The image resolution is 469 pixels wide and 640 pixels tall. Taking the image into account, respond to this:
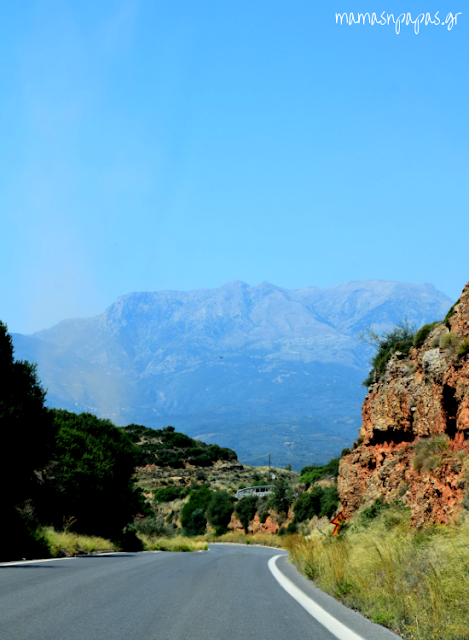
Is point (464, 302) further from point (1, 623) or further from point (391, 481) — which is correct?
point (1, 623)

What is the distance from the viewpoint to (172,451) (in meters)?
115

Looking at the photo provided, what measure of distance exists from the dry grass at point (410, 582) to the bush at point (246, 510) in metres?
61.6

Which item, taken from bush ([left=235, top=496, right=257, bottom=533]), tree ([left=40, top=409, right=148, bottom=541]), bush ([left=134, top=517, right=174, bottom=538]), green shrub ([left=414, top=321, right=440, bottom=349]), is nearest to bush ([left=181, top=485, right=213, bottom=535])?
bush ([left=235, top=496, right=257, bottom=533])

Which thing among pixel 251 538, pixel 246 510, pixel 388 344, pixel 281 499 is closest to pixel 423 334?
pixel 388 344

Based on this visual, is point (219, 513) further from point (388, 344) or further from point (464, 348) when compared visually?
point (464, 348)

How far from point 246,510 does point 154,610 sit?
67.3 meters

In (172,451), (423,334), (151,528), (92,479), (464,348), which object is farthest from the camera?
(172,451)

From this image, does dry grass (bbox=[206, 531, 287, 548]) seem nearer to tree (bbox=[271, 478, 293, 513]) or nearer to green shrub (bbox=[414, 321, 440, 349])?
tree (bbox=[271, 478, 293, 513])

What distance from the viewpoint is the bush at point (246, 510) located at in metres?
72.4

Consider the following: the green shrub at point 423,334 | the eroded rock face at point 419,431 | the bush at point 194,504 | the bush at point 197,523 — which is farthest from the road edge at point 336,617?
the bush at point 194,504

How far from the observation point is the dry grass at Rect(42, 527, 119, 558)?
19.7 meters

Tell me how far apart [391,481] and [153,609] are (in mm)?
16063

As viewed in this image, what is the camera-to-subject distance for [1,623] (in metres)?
6.58

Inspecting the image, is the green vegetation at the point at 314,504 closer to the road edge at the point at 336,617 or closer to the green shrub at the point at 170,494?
the green shrub at the point at 170,494
